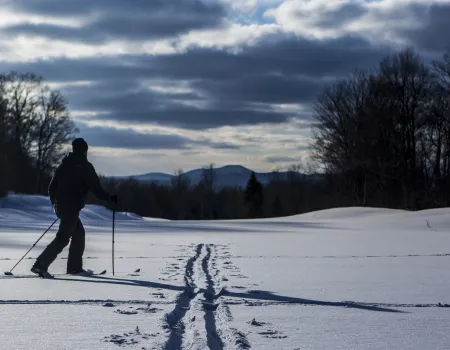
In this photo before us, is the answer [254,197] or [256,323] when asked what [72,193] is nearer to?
[256,323]

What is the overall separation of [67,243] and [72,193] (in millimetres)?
644

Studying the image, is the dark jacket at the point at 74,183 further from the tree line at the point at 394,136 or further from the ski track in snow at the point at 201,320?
the tree line at the point at 394,136

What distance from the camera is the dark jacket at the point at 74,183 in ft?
30.5

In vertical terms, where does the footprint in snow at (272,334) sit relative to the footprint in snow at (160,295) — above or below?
below

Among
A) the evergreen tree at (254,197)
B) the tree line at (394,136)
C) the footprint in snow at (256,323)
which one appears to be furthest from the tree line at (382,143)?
the footprint in snow at (256,323)

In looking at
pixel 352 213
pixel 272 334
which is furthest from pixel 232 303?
pixel 352 213

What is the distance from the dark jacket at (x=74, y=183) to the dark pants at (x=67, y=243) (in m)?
0.17

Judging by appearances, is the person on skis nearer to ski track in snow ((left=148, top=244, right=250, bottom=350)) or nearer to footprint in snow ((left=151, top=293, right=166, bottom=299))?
ski track in snow ((left=148, top=244, right=250, bottom=350))

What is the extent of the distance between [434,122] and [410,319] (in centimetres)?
3942

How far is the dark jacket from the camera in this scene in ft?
30.5

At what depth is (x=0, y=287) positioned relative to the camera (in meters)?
7.88

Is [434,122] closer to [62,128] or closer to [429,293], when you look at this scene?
[62,128]

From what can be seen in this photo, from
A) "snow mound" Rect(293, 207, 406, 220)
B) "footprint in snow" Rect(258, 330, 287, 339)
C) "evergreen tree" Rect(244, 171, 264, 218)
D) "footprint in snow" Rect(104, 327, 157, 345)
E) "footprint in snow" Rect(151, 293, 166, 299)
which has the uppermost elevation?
"evergreen tree" Rect(244, 171, 264, 218)

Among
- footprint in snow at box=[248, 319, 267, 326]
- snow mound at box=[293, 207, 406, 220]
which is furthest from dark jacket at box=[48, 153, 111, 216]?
snow mound at box=[293, 207, 406, 220]
